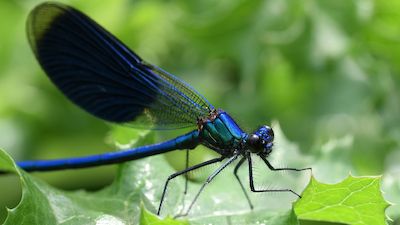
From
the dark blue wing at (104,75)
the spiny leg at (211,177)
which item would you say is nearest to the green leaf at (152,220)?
the spiny leg at (211,177)

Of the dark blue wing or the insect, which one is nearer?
the insect

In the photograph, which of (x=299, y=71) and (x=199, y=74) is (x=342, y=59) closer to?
(x=299, y=71)

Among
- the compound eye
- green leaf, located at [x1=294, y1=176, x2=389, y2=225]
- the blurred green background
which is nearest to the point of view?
green leaf, located at [x1=294, y1=176, x2=389, y2=225]

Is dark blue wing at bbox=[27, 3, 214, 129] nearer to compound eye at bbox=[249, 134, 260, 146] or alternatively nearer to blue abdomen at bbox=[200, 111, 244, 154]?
blue abdomen at bbox=[200, 111, 244, 154]

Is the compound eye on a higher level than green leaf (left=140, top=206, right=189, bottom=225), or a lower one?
higher

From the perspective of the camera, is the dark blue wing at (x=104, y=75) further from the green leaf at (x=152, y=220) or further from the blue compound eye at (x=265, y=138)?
the green leaf at (x=152, y=220)

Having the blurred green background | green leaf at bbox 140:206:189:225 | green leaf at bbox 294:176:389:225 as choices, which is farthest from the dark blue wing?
the blurred green background

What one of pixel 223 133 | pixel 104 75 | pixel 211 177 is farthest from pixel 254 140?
pixel 104 75

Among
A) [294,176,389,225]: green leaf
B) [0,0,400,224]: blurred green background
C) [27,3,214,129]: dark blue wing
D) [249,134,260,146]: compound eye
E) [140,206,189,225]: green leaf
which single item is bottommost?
[140,206,189,225]: green leaf
